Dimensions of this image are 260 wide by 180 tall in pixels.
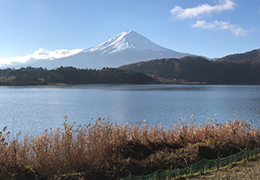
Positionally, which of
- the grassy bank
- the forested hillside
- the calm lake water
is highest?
the forested hillside

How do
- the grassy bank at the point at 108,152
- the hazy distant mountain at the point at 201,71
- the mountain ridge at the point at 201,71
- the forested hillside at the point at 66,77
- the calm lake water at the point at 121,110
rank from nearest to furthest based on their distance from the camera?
the grassy bank at the point at 108,152 → the calm lake water at the point at 121,110 → the forested hillside at the point at 66,77 → the mountain ridge at the point at 201,71 → the hazy distant mountain at the point at 201,71

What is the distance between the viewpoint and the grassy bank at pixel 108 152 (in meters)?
5.78

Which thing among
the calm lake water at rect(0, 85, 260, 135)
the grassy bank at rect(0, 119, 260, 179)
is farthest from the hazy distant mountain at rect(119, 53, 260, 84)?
the grassy bank at rect(0, 119, 260, 179)

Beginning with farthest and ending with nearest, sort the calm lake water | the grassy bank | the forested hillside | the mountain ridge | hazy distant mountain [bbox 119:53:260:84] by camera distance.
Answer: hazy distant mountain [bbox 119:53:260:84] < the mountain ridge < the forested hillside < the calm lake water < the grassy bank

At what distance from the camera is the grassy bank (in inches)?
227

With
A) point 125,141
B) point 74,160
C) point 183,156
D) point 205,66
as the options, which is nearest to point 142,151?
point 125,141

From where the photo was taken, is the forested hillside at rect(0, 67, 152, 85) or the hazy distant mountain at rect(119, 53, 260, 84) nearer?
the forested hillside at rect(0, 67, 152, 85)

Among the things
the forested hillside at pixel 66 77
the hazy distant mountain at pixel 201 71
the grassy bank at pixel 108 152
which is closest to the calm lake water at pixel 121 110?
the grassy bank at pixel 108 152

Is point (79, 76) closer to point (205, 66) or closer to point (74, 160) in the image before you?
point (205, 66)

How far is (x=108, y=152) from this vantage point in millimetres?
6922

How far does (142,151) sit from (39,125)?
12.2 meters

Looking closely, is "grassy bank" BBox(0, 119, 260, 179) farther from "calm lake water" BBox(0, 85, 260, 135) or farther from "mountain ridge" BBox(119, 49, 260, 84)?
"mountain ridge" BBox(119, 49, 260, 84)

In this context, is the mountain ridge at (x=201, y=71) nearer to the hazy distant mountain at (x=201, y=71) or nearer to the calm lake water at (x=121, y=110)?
the hazy distant mountain at (x=201, y=71)

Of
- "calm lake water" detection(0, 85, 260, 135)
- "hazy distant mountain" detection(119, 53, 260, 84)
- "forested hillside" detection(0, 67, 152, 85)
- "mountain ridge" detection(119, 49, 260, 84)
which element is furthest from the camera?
"hazy distant mountain" detection(119, 53, 260, 84)
